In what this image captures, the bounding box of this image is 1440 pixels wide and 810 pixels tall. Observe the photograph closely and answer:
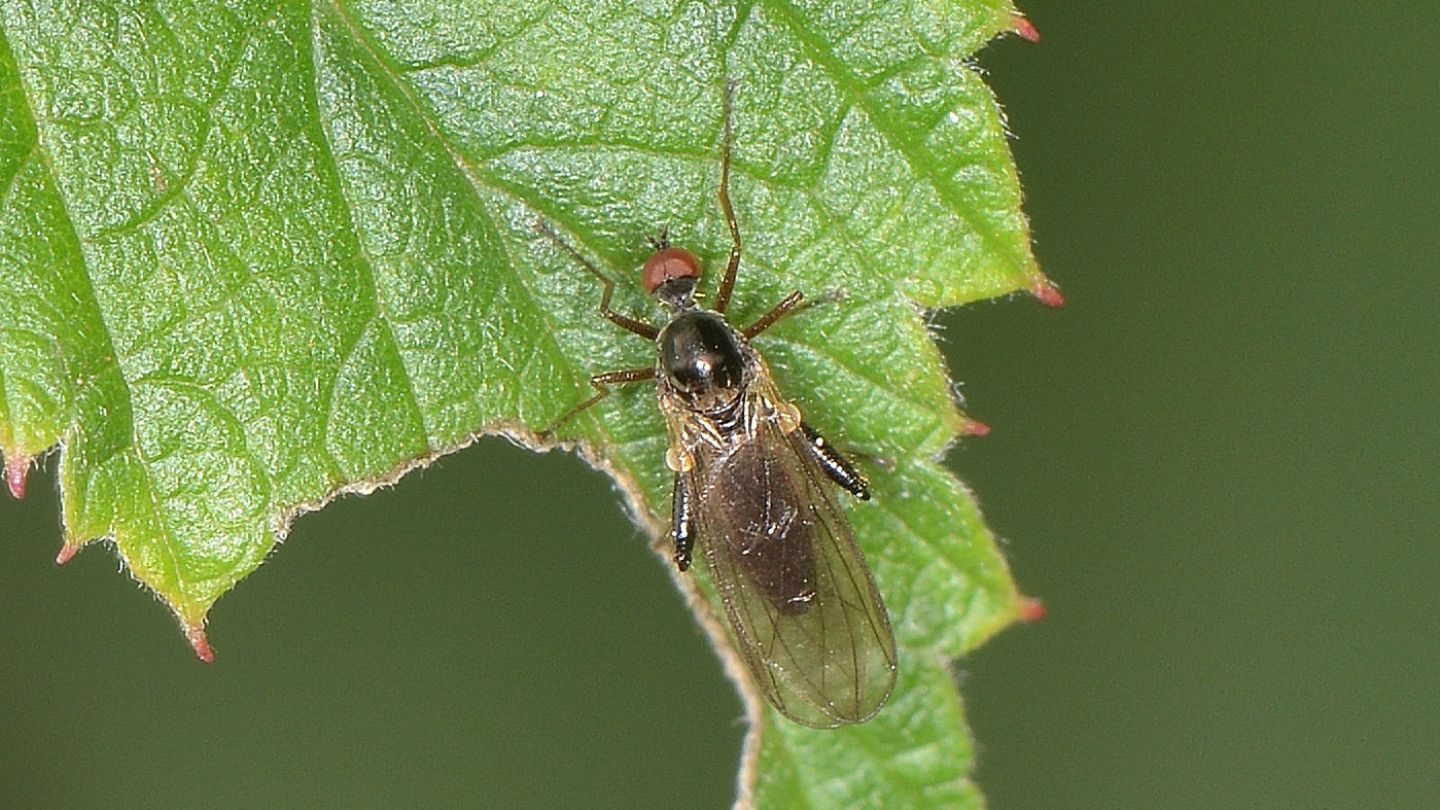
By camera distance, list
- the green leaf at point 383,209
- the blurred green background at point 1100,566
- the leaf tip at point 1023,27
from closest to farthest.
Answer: the leaf tip at point 1023,27
the green leaf at point 383,209
the blurred green background at point 1100,566

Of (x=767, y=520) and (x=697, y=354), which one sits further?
(x=767, y=520)

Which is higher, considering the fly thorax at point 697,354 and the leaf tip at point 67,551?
the leaf tip at point 67,551

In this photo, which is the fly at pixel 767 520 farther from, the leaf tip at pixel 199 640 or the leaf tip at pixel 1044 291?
the leaf tip at pixel 199 640

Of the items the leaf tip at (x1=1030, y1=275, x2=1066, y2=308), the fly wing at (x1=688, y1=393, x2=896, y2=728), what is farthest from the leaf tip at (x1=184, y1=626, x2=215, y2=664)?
the leaf tip at (x1=1030, y1=275, x2=1066, y2=308)

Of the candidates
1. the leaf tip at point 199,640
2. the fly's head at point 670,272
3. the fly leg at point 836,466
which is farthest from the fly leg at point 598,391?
the leaf tip at point 199,640

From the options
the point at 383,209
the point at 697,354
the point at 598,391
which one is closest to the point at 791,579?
the point at 697,354

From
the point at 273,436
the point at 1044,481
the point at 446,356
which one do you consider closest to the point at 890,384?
the point at 446,356

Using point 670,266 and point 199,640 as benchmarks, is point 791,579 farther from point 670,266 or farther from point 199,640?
point 199,640

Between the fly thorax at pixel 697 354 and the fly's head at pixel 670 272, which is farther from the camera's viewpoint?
the fly thorax at pixel 697 354
